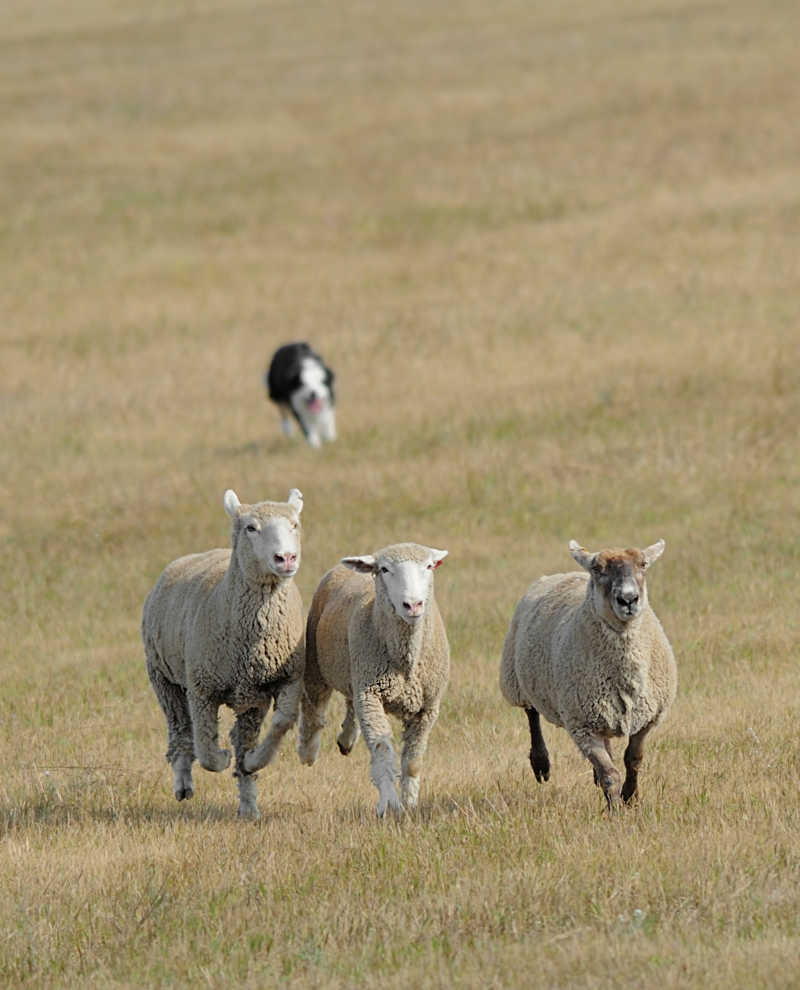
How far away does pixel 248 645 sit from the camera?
8875mm

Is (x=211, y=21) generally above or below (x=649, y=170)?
above

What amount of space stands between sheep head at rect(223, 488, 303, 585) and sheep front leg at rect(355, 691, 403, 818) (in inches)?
31.9

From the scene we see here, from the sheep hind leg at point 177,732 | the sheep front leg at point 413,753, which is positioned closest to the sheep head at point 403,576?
the sheep front leg at point 413,753

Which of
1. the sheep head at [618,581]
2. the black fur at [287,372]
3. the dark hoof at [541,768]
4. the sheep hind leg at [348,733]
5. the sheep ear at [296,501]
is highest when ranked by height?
the black fur at [287,372]

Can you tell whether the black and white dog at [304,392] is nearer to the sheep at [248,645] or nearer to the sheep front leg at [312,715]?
the sheep front leg at [312,715]

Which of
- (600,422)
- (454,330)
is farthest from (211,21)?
(600,422)

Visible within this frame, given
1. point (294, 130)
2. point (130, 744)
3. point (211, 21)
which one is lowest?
point (130, 744)

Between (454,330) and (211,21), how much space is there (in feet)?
114

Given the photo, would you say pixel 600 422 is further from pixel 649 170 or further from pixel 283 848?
pixel 649 170

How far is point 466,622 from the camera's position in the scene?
1349 centimetres

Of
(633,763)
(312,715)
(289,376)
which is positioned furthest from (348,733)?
(289,376)

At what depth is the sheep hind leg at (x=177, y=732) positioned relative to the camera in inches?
372

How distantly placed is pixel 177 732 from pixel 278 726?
1.20m

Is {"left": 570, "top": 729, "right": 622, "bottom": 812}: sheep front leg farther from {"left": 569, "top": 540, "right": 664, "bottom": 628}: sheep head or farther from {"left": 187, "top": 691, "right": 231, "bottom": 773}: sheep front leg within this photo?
{"left": 187, "top": 691, "right": 231, "bottom": 773}: sheep front leg
